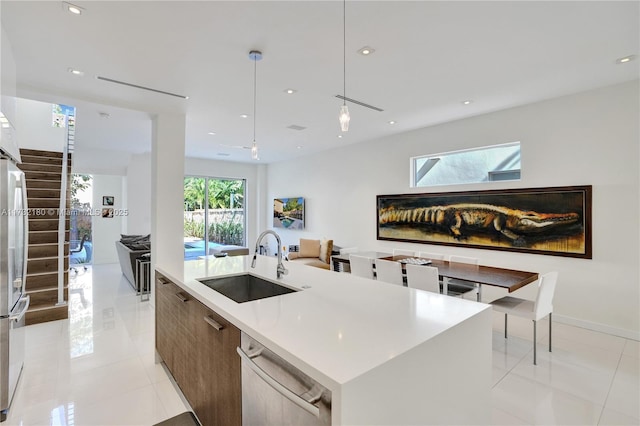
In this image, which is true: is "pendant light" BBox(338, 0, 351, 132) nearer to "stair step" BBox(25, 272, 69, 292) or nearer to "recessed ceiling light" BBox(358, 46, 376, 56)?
"recessed ceiling light" BBox(358, 46, 376, 56)

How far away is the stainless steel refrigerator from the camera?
6.73 feet

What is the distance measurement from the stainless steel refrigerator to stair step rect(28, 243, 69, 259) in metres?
2.29

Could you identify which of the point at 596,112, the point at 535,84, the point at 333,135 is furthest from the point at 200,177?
the point at 596,112

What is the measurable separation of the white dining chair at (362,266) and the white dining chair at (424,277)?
0.63m

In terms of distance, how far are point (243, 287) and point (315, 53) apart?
216cm

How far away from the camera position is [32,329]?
3682 millimetres

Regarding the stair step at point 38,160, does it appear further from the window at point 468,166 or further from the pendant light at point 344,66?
the window at point 468,166

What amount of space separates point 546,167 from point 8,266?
5.58m

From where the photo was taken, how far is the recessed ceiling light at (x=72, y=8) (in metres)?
2.11

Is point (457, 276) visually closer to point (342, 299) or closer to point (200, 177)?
point (342, 299)

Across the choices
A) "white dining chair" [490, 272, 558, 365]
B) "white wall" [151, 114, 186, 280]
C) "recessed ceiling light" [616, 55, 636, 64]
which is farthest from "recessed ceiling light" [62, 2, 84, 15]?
"recessed ceiling light" [616, 55, 636, 64]

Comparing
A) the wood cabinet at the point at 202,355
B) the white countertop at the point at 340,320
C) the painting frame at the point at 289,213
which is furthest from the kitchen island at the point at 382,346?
the painting frame at the point at 289,213

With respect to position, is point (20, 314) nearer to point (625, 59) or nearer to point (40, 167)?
point (40, 167)

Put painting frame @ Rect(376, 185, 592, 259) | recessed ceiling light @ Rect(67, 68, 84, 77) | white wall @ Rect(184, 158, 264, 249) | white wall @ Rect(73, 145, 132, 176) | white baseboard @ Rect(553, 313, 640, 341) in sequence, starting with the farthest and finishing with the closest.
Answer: white wall @ Rect(184, 158, 264, 249) → white wall @ Rect(73, 145, 132, 176) → painting frame @ Rect(376, 185, 592, 259) → white baseboard @ Rect(553, 313, 640, 341) → recessed ceiling light @ Rect(67, 68, 84, 77)
